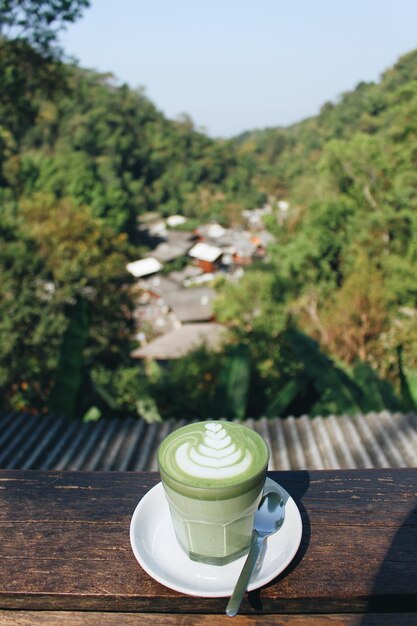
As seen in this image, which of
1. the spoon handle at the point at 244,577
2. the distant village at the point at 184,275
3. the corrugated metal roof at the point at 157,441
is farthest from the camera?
the distant village at the point at 184,275

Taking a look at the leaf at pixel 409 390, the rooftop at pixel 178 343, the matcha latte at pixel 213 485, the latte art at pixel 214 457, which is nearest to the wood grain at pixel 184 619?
the matcha latte at pixel 213 485

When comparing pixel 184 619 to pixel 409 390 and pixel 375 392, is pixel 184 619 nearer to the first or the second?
pixel 409 390

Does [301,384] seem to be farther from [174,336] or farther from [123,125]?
[123,125]

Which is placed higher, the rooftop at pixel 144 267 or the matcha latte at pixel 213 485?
the matcha latte at pixel 213 485

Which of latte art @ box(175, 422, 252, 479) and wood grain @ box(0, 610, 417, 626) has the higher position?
latte art @ box(175, 422, 252, 479)

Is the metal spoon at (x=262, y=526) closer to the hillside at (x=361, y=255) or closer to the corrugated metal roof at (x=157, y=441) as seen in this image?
the corrugated metal roof at (x=157, y=441)

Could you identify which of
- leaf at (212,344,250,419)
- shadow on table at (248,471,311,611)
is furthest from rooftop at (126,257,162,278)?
shadow on table at (248,471,311,611)

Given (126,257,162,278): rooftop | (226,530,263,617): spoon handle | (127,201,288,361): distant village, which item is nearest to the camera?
(226,530,263,617): spoon handle

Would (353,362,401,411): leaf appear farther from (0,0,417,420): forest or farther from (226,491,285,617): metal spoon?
(226,491,285,617): metal spoon
